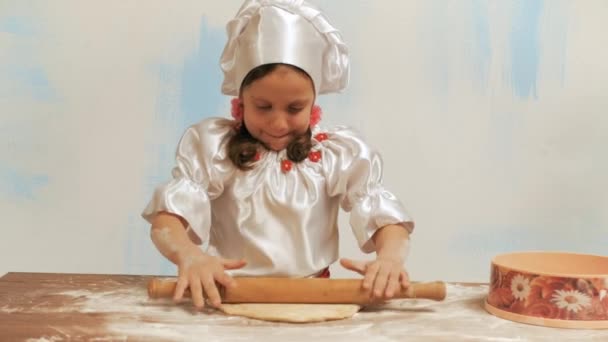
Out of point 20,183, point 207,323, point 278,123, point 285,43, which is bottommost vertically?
point 207,323

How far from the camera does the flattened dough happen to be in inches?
39.9

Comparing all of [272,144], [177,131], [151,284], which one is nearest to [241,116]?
[272,144]

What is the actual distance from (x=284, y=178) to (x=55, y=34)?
788mm

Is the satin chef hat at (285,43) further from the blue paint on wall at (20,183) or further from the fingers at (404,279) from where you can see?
the blue paint on wall at (20,183)

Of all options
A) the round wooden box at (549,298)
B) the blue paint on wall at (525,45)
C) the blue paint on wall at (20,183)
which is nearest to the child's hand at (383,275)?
the round wooden box at (549,298)

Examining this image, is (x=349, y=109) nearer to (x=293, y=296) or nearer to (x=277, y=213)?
(x=277, y=213)

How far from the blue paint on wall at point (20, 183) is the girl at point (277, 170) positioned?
68 cm

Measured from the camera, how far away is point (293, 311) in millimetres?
1038

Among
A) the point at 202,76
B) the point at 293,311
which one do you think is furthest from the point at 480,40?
the point at 293,311

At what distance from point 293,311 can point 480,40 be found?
0.95 metres

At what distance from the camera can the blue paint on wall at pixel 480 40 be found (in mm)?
1777

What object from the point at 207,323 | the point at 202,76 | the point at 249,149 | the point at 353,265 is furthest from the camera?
the point at 202,76

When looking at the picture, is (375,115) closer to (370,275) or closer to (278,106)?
(278,106)

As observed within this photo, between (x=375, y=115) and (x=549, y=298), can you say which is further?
(x=375, y=115)
